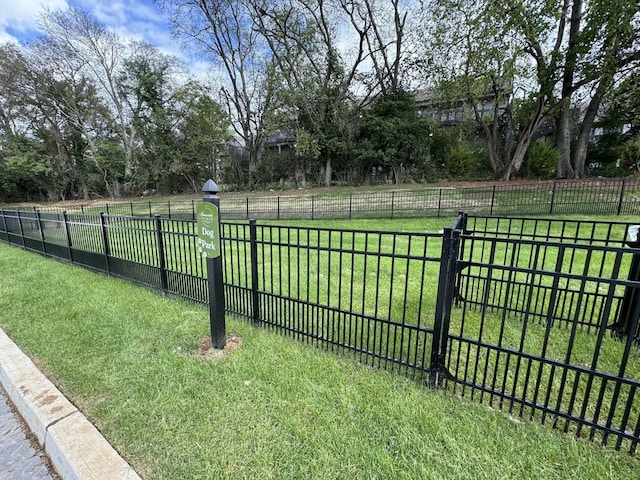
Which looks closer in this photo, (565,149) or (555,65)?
(555,65)

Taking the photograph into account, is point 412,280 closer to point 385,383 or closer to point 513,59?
point 385,383

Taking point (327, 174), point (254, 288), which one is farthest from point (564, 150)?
point (254, 288)

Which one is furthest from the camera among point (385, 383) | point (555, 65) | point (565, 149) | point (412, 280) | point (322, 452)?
point (565, 149)

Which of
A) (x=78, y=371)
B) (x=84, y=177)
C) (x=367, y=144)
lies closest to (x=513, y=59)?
(x=367, y=144)

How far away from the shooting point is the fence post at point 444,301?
205cm

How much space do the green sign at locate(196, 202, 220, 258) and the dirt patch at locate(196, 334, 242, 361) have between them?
Answer: 924mm

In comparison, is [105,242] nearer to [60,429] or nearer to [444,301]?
[60,429]

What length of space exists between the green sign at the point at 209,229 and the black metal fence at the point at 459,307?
436 millimetres

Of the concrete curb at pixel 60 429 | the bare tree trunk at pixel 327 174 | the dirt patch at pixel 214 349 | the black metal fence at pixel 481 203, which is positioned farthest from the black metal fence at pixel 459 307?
the bare tree trunk at pixel 327 174

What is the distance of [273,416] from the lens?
2.00 metres

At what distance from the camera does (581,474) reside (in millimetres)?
1552

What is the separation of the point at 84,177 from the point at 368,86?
27.4 meters

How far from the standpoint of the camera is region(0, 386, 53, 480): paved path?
174cm

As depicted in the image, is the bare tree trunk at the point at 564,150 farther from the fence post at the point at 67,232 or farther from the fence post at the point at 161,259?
the fence post at the point at 67,232
